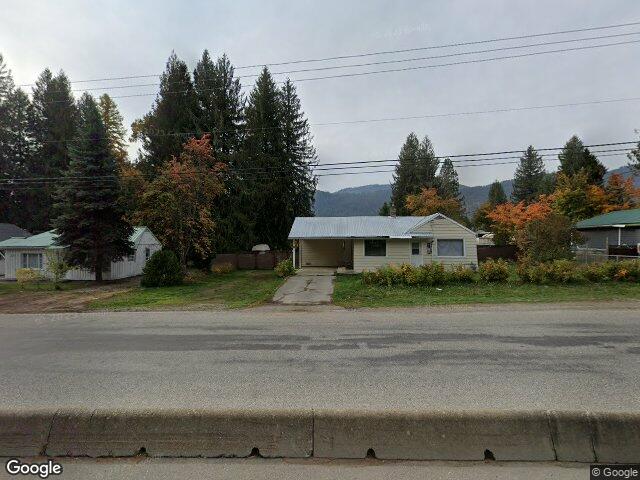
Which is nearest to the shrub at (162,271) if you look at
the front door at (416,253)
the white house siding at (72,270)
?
the white house siding at (72,270)

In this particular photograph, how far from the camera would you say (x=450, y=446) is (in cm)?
333

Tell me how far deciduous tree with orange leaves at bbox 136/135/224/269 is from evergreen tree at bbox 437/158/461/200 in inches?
1455

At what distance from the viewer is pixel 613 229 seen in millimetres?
29641

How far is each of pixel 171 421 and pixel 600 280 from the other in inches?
734

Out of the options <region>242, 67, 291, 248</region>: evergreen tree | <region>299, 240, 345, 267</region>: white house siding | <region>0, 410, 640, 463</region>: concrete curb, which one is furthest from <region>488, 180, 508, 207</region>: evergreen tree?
<region>0, 410, 640, 463</region>: concrete curb

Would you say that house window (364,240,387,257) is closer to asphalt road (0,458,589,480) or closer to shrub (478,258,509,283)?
shrub (478,258,509,283)

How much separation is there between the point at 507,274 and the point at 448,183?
42721 millimetres

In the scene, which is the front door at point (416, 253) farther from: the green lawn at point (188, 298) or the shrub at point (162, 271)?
the shrub at point (162, 271)

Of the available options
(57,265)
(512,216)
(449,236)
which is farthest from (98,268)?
(512,216)

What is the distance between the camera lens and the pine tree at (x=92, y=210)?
74.6ft

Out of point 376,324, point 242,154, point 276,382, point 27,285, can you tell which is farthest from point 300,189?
point 276,382

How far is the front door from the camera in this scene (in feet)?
78.5

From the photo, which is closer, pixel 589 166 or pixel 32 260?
pixel 32 260

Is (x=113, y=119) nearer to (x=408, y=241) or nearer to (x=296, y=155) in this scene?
(x=296, y=155)
